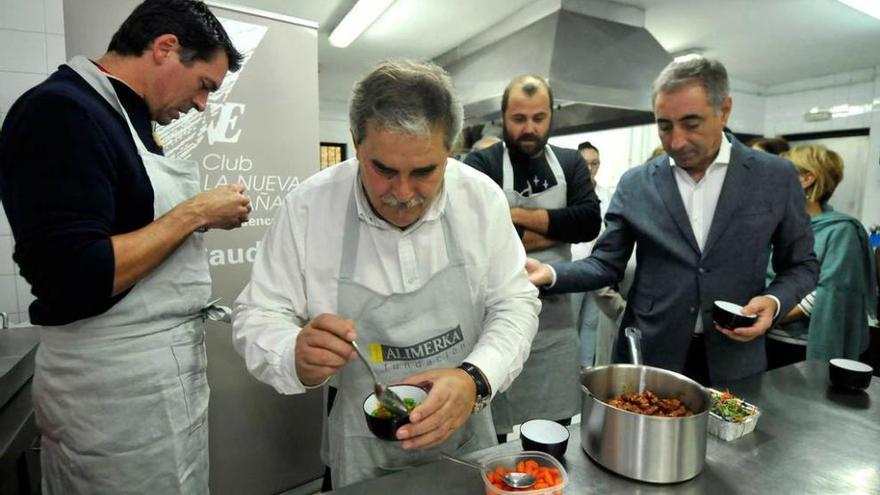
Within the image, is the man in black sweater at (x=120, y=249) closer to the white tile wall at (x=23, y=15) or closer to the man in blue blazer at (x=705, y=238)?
the man in blue blazer at (x=705, y=238)

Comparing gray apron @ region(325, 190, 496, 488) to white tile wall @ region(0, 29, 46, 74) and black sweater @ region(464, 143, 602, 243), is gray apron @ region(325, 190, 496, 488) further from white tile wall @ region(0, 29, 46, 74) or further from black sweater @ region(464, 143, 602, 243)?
white tile wall @ region(0, 29, 46, 74)

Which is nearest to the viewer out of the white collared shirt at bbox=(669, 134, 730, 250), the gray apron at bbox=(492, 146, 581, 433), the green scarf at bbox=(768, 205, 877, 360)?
the white collared shirt at bbox=(669, 134, 730, 250)

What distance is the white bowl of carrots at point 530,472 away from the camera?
2.63 feet

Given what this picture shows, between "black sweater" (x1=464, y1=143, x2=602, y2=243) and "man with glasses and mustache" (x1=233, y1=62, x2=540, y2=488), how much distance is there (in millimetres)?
721

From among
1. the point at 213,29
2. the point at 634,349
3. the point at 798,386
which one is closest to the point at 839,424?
the point at 798,386

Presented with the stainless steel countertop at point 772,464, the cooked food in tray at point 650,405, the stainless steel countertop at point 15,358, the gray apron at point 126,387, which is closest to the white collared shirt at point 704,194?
the stainless steel countertop at point 772,464

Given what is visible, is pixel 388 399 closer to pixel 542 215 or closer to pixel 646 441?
pixel 646 441

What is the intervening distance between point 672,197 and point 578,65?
194 centimetres

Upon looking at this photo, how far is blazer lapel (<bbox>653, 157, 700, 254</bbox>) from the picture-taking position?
1549 mm

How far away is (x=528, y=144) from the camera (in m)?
1.91

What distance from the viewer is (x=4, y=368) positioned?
156 centimetres

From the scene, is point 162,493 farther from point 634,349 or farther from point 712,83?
point 712,83

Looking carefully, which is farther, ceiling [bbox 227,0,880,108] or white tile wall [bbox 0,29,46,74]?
ceiling [bbox 227,0,880,108]

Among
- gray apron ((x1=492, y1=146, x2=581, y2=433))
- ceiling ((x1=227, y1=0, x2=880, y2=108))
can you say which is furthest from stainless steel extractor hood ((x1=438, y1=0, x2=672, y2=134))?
gray apron ((x1=492, y1=146, x2=581, y2=433))
